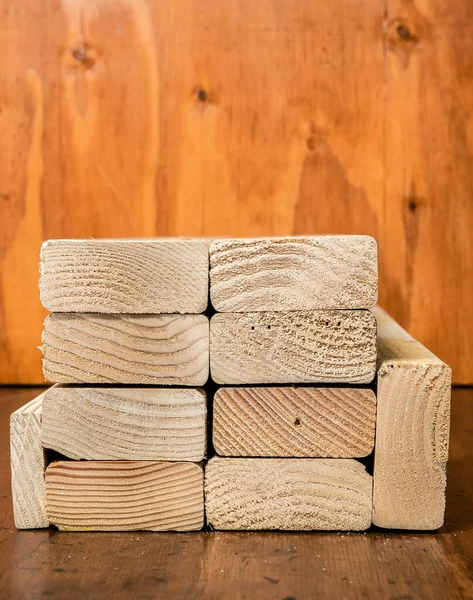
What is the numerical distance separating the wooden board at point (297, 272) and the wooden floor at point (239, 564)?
361mm

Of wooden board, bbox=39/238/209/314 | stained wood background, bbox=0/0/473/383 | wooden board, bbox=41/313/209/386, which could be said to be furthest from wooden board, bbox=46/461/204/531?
stained wood background, bbox=0/0/473/383

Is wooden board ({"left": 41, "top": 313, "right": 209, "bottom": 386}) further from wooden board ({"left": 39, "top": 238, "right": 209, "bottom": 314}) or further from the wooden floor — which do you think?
the wooden floor

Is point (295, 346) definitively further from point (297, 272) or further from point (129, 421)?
point (129, 421)

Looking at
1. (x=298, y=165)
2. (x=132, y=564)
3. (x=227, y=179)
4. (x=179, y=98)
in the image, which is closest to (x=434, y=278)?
(x=298, y=165)

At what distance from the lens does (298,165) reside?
1.89 metres

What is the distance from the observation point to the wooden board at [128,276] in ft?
3.24

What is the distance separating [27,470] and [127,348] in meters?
0.26

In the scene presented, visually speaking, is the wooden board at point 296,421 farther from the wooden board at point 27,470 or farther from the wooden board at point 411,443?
the wooden board at point 27,470

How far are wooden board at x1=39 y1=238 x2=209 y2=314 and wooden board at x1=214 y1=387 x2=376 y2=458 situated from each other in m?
0.17

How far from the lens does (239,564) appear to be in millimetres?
902

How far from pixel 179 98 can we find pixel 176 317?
43.2 inches

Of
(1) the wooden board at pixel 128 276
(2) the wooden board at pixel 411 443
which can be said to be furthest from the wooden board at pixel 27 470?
(2) the wooden board at pixel 411 443

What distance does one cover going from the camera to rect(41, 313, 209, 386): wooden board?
996mm

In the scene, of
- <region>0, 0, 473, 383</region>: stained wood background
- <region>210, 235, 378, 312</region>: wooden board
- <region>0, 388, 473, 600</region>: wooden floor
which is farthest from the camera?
<region>0, 0, 473, 383</region>: stained wood background
